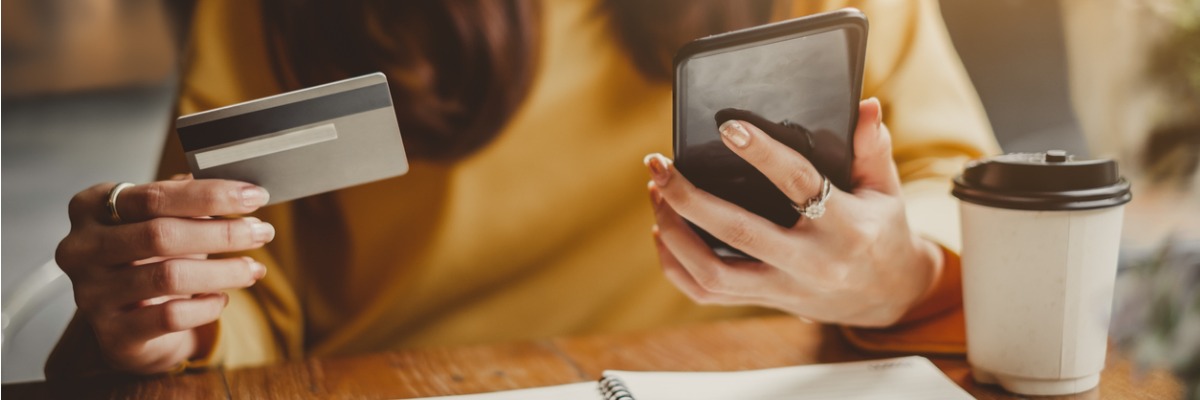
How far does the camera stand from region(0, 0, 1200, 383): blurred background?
5.99 ft

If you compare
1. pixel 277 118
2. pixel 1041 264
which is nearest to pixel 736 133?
pixel 1041 264

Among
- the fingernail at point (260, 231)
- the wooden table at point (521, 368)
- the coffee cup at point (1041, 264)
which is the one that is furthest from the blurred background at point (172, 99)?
the fingernail at point (260, 231)

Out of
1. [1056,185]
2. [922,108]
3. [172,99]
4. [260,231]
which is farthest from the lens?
[172,99]

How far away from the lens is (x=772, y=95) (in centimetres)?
77

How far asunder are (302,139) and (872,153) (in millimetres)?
517

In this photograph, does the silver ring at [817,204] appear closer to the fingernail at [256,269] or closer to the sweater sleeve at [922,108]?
the sweater sleeve at [922,108]

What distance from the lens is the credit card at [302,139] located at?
29.5 inches

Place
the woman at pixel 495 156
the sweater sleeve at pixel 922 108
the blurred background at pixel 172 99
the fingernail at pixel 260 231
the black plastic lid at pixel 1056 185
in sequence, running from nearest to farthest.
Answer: the black plastic lid at pixel 1056 185
the fingernail at pixel 260 231
the sweater sleeve at pixel 922 108
the woman at pixel 495 156
the blurred background at pixel 172 99

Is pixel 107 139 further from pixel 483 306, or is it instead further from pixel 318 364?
pixel 318 364

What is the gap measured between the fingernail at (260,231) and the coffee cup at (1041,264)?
629mm

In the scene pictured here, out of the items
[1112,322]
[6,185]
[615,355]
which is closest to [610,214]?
[615,355]

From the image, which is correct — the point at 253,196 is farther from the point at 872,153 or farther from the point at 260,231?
the point at 872,153

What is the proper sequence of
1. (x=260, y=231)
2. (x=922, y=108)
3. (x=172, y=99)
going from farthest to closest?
(x=172, y=99) → (x=922, y=108) → (x=260, y=231)

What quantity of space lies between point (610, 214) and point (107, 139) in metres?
2.38
